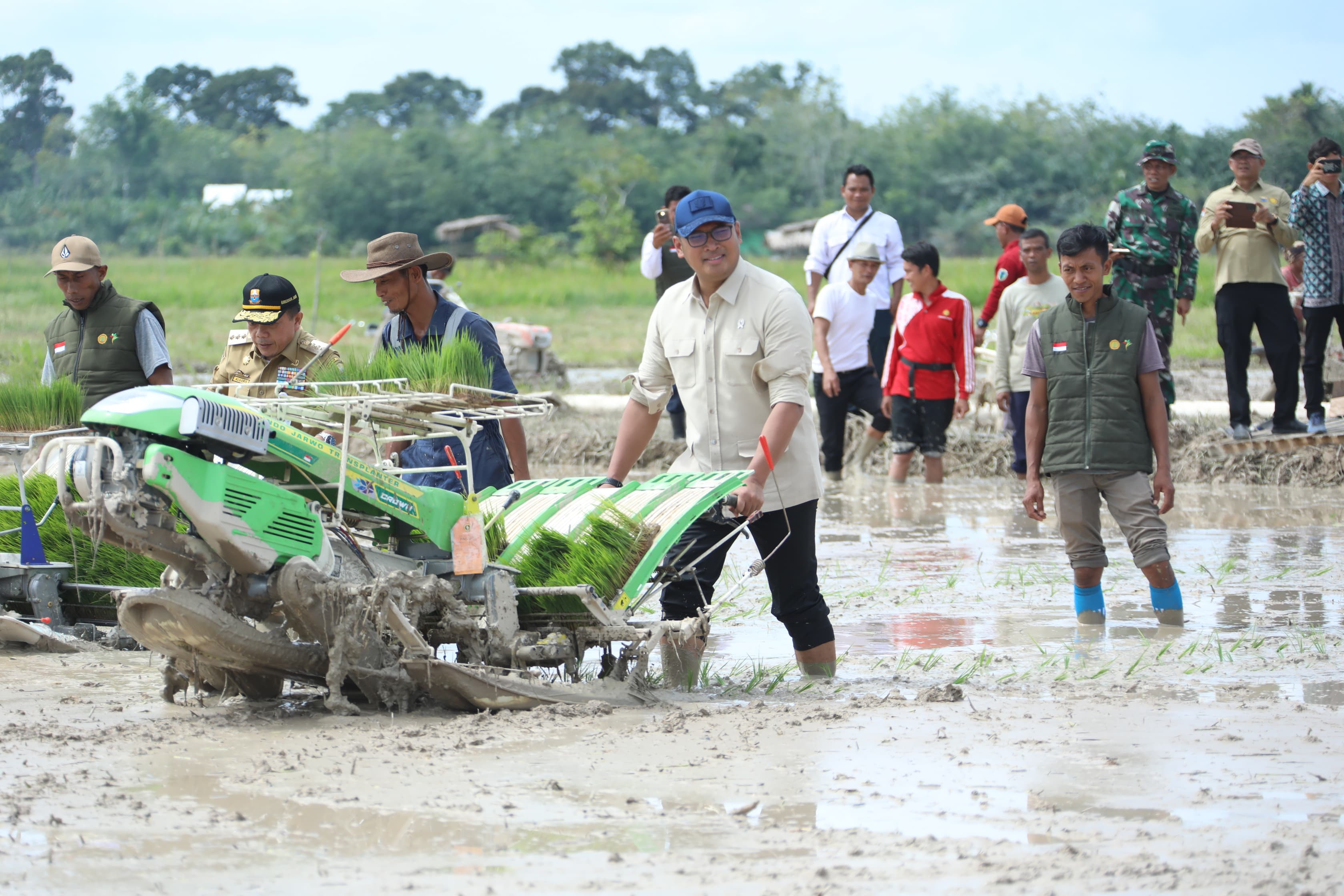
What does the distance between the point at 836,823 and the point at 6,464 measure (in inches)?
360

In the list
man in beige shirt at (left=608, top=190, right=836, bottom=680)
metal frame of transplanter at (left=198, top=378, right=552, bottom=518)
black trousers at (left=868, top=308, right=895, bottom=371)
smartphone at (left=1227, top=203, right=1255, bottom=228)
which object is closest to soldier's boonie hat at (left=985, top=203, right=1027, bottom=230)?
black trousers at (left=868, top=308, right=895, bottom=371)

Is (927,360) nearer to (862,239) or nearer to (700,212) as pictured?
(862,239)

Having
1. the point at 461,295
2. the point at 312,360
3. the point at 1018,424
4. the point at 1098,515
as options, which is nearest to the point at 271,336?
the point at 312,360

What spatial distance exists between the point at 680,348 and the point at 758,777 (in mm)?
1793

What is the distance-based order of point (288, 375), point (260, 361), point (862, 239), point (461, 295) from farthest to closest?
point (461, 295)
point (862, 239)
point (260, 361)
point (288, 375)

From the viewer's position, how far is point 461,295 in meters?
29.9

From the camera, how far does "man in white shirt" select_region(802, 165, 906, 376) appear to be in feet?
35.5

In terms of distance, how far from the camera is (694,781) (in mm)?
3832

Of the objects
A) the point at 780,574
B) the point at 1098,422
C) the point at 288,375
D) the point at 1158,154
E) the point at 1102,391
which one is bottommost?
the point at 780,574

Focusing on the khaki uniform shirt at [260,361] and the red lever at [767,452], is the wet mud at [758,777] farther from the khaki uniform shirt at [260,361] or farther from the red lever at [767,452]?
the khaki uniform shirt at [260,361]

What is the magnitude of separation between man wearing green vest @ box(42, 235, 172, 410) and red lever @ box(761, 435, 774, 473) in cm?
310

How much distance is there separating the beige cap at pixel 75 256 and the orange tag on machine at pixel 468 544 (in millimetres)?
2918

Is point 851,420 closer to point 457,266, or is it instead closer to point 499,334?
point 499,334

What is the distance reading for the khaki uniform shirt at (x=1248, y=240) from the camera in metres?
9.49
